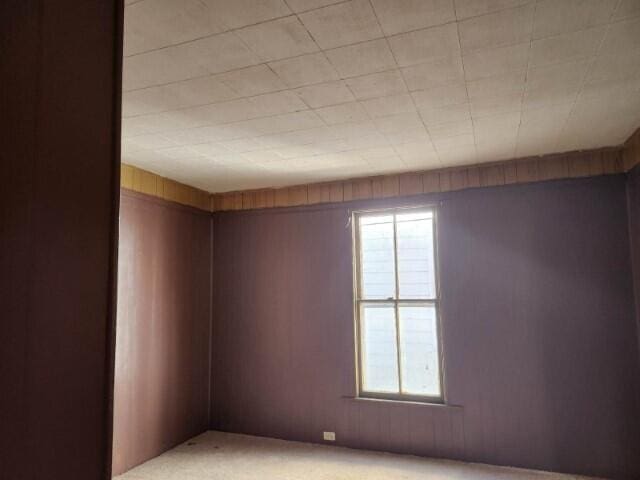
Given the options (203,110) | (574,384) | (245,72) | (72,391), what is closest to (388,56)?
(245,72)

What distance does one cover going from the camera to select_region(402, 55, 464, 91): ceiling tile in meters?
2.30

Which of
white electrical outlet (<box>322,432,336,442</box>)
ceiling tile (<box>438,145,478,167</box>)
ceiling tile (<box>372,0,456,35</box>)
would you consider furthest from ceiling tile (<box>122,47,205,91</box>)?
white electrical outlet (<box>322,432,336,442</box>)

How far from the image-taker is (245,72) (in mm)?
2375

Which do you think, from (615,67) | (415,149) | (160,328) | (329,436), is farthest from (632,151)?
(160,328)

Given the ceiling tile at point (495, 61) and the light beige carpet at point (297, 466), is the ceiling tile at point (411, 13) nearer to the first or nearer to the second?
the ceiling tile at point (495, 61)

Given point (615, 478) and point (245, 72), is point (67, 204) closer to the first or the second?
point (245, 72)

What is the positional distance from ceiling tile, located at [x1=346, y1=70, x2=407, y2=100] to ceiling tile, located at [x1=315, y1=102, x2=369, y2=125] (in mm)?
147

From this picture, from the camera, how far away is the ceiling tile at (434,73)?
7.55 ft

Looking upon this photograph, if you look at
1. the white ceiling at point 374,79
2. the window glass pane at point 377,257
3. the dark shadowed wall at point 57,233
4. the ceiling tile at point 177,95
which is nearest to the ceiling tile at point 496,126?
the white ceiling at point 374,79

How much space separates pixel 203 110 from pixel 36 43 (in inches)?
77.1

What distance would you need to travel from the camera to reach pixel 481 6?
1.82 m

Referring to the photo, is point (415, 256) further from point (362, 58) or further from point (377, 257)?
point (362, 58)

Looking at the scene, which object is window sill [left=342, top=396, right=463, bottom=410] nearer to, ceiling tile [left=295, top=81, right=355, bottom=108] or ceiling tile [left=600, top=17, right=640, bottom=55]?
ceiling tile [left=295, top=81, right=355, bottom=108]

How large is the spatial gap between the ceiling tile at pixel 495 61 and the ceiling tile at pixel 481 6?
34 cm
